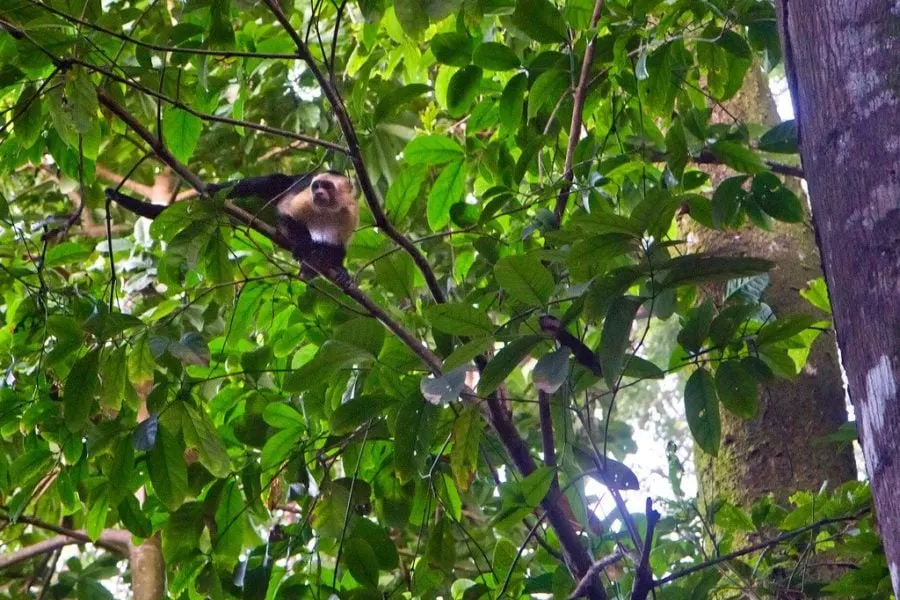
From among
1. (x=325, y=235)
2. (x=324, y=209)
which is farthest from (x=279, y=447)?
(x=324, y=209)

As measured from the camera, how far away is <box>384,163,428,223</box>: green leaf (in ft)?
6.91

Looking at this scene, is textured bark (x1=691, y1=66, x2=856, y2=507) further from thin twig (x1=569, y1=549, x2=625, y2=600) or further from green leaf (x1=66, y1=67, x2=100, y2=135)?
green leaf (x1=66, y1=67, x2=100, y2=135)

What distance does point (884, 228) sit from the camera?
88 cm

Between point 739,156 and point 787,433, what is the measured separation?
1169mm

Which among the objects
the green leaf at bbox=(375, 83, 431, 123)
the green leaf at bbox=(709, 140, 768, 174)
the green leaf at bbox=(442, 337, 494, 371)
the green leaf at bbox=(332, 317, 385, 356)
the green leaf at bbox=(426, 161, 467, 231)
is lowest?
the green leaf at bbox=(442, 337, 494, 371)

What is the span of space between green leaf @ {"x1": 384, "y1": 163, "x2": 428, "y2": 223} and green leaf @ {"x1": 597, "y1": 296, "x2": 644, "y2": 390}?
3.05 feet

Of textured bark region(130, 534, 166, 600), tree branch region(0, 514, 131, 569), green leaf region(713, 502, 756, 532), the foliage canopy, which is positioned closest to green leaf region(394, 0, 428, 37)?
the foliage canopy

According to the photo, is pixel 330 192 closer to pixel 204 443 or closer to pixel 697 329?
pixel 204 443

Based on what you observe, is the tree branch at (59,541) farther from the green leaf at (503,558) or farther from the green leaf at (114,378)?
the green leaf at (503,558)

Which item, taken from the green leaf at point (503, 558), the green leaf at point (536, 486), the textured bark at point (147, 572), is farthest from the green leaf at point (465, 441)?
the textured bark at point (147, 572)

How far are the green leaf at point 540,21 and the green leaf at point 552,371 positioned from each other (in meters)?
0.86

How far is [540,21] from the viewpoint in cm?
194

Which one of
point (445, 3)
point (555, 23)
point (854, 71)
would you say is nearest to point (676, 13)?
point (555, 23)

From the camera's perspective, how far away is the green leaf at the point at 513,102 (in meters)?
2.08
